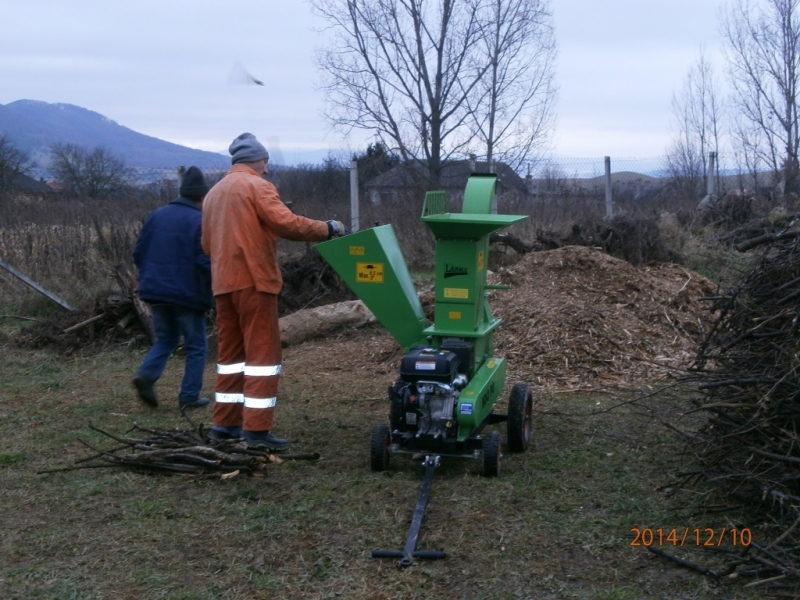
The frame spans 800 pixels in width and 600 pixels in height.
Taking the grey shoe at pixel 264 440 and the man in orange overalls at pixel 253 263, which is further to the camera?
the grey shoe at pixel 264 440

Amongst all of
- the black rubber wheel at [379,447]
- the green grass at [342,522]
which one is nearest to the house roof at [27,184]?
the green grass at [342,522]

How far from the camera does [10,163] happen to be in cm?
2164

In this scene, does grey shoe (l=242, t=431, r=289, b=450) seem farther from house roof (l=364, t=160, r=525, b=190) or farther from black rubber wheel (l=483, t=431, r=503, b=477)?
house roof (l=364, t=160, r=525, b=190)

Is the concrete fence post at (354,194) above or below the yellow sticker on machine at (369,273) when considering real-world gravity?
above

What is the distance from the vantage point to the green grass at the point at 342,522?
362cm

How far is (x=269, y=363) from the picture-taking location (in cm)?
529

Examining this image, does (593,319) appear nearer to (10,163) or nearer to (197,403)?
(197,403)

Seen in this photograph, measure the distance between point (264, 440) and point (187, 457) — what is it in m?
0.56

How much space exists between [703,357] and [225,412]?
2.97 meters

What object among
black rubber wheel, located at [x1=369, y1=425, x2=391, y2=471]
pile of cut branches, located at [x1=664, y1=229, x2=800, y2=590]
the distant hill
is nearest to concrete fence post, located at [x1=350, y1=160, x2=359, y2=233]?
the distant hill

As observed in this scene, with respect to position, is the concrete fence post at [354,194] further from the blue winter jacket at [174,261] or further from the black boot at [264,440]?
the black boot at [264,440]

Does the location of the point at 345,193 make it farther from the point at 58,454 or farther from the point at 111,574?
the point at 111,574

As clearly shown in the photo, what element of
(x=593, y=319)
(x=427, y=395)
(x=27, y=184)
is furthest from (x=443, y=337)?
(x=27, y=184)
